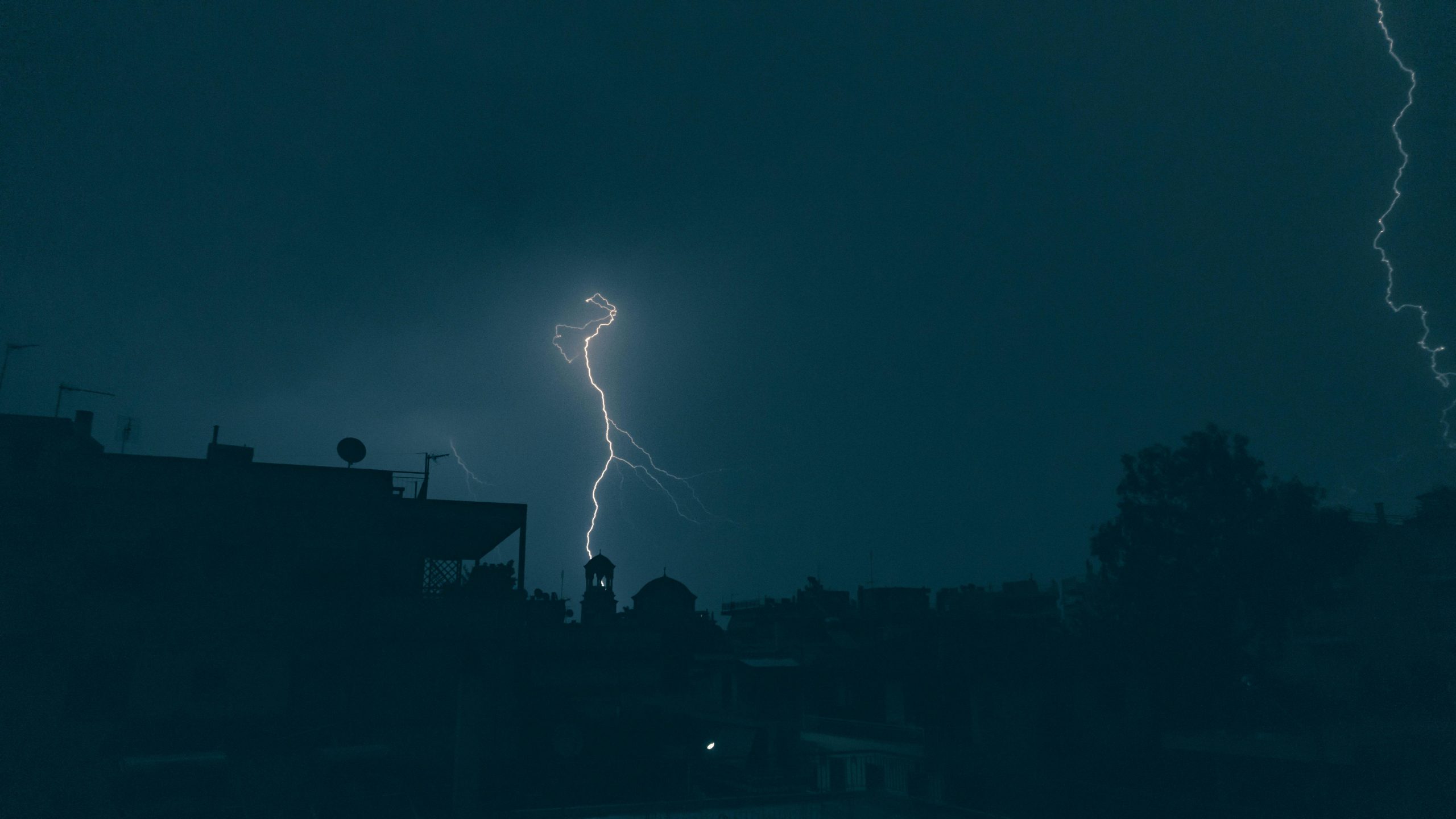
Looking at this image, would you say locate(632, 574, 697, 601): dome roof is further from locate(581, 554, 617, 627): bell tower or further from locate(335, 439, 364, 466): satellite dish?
locate(335, 439, 364, 466): satellite dish

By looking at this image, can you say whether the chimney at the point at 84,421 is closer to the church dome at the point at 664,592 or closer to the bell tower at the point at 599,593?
the bell tower at the point at 599,593

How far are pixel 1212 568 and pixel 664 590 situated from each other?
27.0 meters

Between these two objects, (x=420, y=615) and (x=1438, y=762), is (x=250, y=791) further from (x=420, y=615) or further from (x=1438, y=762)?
(x=1438, y=762)

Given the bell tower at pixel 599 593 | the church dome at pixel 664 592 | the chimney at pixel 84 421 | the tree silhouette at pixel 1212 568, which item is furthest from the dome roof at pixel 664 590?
the chimney at pixel 84 421

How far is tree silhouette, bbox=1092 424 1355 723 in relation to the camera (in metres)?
25.7

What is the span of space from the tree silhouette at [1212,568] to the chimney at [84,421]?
30764 millimetres

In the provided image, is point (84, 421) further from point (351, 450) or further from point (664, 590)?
point (664, 590)

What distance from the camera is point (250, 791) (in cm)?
1457

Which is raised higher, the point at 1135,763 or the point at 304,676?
the point at 304,676

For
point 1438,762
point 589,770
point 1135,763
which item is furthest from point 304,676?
point 1438,762

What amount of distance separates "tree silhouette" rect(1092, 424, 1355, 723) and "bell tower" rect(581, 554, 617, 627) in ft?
74.5

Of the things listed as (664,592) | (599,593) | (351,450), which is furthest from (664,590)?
(351,450)

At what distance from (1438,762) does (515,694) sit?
22.7 metres

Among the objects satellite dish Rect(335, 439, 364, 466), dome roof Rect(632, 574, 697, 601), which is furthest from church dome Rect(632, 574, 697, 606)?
satellite dish Rect(335, 439, 364, 466)
